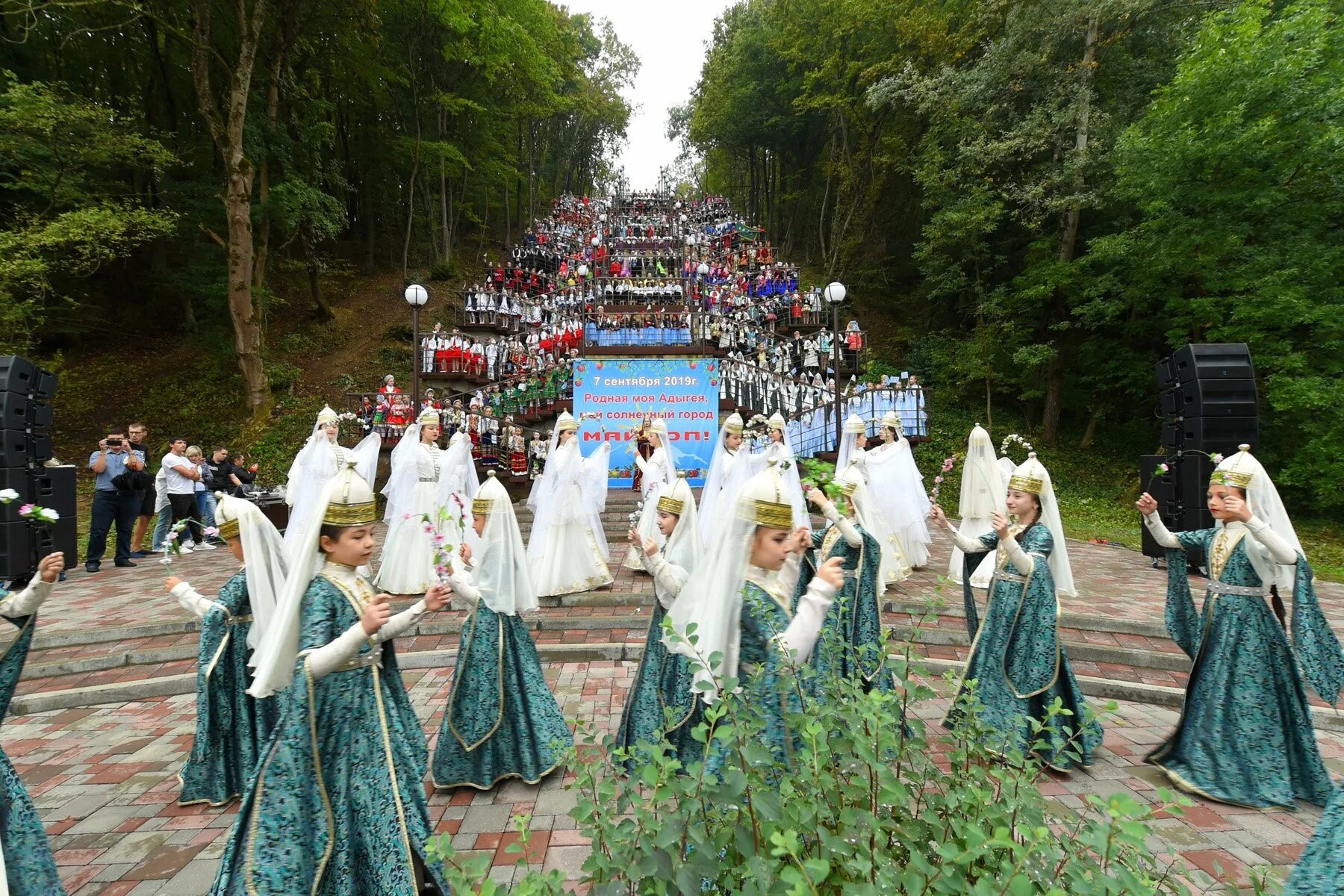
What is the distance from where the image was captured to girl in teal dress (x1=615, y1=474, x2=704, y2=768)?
3045 millimetres

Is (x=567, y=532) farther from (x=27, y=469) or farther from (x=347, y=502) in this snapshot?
(x=27, y=469)

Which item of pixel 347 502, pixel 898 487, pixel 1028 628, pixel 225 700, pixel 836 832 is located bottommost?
pixel 225 700

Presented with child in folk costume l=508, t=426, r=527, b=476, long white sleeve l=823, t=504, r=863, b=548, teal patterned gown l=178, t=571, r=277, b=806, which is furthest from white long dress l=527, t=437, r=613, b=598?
child in folk costume l=508, t=426, r=527, b=476

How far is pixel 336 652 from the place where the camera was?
245cm

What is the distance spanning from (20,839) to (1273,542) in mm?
6808

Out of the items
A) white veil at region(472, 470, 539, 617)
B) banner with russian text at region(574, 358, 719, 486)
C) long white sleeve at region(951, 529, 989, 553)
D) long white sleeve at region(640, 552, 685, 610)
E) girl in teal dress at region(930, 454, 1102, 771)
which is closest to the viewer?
long white sleeve at region(640, 552, 685, 610)

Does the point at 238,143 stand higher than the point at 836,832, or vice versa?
the point at 238,143

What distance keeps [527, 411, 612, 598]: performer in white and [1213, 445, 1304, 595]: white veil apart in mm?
6602

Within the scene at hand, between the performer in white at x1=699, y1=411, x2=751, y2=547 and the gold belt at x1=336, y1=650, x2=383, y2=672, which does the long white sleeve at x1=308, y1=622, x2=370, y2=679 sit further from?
the performer in white at x1=699, y1=411, x2=751, y2=547

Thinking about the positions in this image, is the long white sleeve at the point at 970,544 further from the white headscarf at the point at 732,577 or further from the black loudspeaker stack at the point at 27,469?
the black loudspeaker stack at the point at 27,469

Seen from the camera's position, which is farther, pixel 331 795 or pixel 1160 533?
pixel 1160 533

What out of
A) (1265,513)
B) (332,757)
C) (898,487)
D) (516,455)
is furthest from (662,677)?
(516,455)

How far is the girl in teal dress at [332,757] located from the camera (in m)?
2.39

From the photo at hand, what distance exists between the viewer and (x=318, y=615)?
8.26 ft
